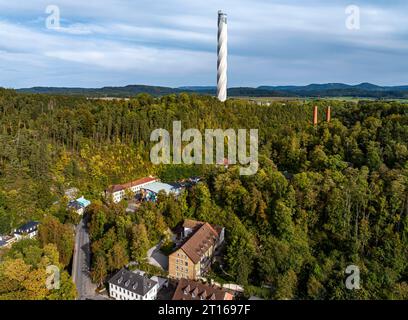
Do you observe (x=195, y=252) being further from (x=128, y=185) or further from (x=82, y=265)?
(x=128, y=185)

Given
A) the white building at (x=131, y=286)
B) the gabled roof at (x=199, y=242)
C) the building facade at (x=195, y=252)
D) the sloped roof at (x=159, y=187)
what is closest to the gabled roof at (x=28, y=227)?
the white building at (x=131, y=286)

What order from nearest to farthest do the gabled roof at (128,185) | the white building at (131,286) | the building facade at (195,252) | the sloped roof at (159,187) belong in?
the white building at (131,286), the building facade at (195,252), the gabled roof at (128,185), the sloped roof at (159,187)

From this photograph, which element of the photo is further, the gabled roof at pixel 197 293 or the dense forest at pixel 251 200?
the dense forest at pixel 251 200

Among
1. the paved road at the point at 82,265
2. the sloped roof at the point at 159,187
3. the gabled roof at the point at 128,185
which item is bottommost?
the paved road at the point at 82,265

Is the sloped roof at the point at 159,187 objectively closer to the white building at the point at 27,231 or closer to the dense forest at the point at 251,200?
the dense forest at the point at 251,200

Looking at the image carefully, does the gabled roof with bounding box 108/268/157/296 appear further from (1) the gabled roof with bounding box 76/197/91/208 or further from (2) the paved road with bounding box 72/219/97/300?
(1) the gabled roof with bounding box 76/197/91/208

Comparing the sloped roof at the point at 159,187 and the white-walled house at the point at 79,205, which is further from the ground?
the sloped roof at the point at 159,187

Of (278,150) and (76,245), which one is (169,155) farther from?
(76,245)
